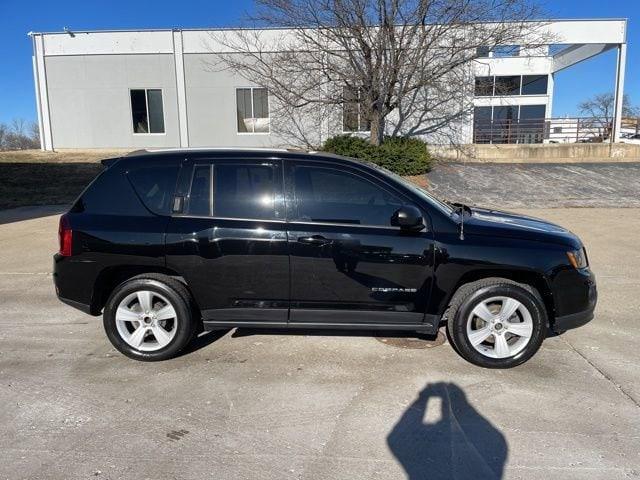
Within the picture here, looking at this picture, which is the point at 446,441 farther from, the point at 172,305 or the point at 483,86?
the point at 483,86

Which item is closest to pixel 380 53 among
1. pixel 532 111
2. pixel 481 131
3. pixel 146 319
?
pixel 481 131

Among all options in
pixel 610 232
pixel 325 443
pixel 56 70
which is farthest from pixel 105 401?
pixel 56 70

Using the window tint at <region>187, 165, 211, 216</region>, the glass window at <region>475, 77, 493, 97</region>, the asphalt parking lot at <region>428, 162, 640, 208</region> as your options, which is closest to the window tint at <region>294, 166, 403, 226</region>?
the window tint at <region>187, 165, 211, 216</region>

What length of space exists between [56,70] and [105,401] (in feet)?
79.4

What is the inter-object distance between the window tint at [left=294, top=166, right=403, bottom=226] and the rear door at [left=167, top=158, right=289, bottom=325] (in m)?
0.20

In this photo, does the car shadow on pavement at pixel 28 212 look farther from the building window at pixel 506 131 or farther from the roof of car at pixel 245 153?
the building window at pixel 506 131

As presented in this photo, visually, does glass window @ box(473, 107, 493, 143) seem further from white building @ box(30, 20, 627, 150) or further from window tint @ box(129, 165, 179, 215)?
window tint @ box(129, 165, 179, 215)

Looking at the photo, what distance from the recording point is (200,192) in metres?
4.10

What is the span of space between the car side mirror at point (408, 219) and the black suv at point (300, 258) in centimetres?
1

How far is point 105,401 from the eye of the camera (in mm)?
3506

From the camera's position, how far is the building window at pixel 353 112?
1766cm

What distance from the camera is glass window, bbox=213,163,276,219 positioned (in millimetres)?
4031

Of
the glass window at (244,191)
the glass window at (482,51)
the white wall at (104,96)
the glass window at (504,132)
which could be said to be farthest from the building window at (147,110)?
the glass window at (244,191)

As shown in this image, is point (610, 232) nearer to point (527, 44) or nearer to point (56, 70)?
point (527, 44)
